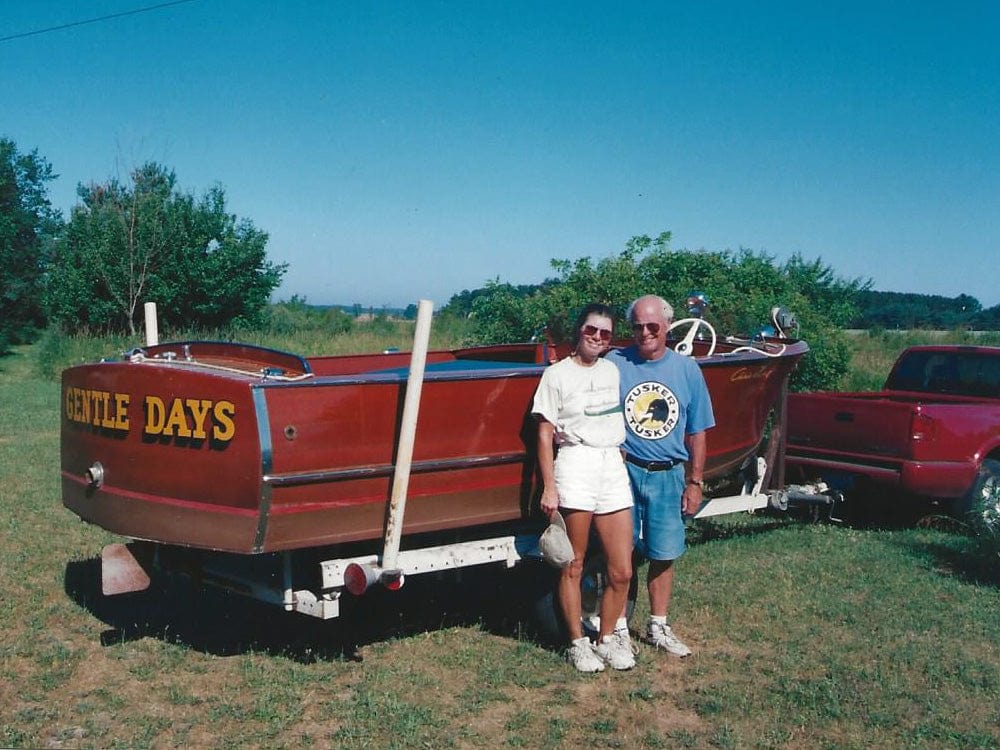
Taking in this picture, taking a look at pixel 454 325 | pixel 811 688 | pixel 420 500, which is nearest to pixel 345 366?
pixel 420 500

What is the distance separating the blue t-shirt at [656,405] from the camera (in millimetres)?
4684

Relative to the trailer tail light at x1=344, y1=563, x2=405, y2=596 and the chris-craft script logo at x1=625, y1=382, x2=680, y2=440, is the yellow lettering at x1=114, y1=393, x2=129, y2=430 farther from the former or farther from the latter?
the chris-craft script logo at x1=625, y1=382, x2=680, y2=440

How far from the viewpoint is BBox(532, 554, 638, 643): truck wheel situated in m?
5.04

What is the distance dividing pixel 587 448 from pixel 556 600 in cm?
101

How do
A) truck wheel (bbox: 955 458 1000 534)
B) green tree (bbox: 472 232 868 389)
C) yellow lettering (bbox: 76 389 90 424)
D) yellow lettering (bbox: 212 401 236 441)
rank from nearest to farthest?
yellow lettering (bbox: 212 401 236 441) < yellow lettering (bbox: 76 389 90 424) < truck wheel (bbox: 955 458 1000 534) < green tree (bbox: 472 232 868 389)

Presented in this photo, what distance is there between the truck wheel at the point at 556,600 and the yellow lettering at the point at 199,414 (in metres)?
2.03

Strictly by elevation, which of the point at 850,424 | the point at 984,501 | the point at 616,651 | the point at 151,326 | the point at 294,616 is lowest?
the point at 294,616

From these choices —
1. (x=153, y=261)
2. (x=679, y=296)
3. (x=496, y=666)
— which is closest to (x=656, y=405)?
(x=496, y=666)

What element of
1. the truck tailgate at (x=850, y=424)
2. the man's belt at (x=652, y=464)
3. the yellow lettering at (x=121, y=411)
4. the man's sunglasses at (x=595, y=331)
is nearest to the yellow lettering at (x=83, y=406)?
the yellow lettering at (x=121, y=411)

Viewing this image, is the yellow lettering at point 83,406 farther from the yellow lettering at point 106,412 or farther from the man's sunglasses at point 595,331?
the man's sunglasses at point 595,331

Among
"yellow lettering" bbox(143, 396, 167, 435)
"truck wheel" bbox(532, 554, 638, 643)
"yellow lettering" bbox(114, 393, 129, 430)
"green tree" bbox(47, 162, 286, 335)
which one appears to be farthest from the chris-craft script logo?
"green tree" bbox(47, 162, 286, 335)

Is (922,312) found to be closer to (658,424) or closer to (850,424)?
(850,424)

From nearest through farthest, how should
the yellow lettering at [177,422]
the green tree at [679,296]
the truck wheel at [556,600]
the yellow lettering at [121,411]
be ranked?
the yellow lettering at [177,422], the yellow lettering at [121,411], the truck wheel at [556,600], the green tree at [679,296]

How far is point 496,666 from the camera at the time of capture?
4730mm
